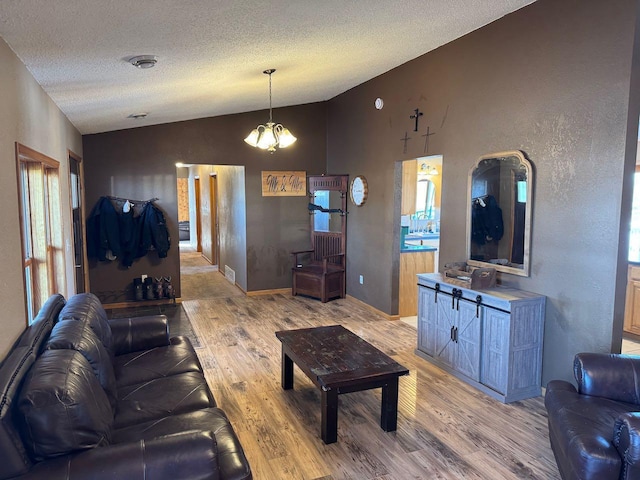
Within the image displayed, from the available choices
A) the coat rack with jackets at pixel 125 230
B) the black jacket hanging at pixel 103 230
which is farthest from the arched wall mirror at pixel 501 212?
the black jacket hanging at pixel 103 230

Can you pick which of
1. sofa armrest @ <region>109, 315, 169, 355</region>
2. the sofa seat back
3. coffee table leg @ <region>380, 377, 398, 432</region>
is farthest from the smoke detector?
coffee table leg @ <region>380, 377, 398, 432</region>

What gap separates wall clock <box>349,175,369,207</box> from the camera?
576cm

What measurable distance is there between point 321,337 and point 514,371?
1438 mm

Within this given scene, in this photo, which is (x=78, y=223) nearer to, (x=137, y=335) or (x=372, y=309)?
(x=137, y=335)

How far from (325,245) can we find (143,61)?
4255 millimetres

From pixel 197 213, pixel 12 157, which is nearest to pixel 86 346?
pixel 12 157

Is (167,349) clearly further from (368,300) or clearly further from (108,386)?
(368,300)

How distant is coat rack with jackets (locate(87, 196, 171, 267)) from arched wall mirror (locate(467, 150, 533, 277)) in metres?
4.03

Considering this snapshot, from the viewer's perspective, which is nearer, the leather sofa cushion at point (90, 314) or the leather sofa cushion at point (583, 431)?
the leather sofa cushion at point (583, 431)

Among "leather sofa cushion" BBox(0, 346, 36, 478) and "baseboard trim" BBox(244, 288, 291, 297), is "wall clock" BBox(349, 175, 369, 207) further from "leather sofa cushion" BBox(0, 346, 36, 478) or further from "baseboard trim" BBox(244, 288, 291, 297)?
"leather sofa cushion" BBox(0, 346, 36, 478)

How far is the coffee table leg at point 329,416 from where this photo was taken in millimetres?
2627

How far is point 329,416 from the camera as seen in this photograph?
265 centimetres

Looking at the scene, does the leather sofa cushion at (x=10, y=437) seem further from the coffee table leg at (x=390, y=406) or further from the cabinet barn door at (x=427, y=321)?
the cabinet barn door at (x=427, y=321)

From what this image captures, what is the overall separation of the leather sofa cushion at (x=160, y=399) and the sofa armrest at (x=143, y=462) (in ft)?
1.80
